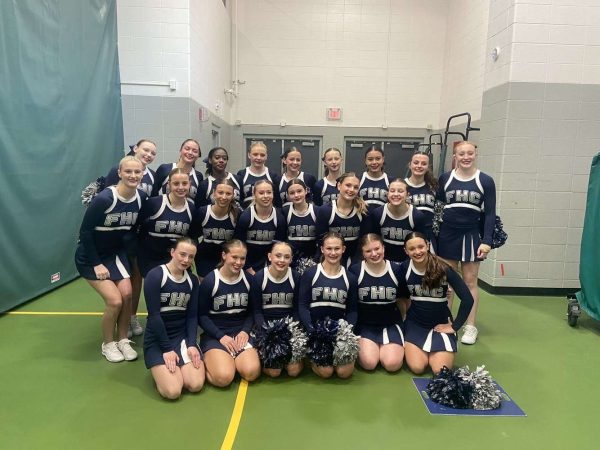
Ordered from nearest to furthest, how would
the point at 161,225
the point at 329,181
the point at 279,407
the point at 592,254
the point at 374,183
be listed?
the point at 279,407 < the point at 161,225 < the point at 374,183 < the point at 329,181 < the point at 592,254

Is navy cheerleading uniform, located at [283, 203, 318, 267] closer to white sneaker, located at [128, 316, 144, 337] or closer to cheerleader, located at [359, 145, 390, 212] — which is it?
cheerleader, located at [359, 145, 390, 212]

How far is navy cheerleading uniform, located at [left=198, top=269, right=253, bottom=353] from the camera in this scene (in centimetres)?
301

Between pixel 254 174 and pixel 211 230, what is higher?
pixel 254 174

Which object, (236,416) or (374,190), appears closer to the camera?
(236,416)

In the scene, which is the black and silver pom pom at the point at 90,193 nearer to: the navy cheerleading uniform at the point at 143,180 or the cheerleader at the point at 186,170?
the navy cheerleading uniform at the point at 143,180

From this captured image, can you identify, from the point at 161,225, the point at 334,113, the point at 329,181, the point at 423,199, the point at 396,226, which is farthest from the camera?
the point at 334,113

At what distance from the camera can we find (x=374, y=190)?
3688mm

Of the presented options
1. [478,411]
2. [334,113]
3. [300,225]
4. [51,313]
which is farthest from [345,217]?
[334,113]

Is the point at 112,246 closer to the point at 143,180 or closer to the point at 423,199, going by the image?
the point at 143,180

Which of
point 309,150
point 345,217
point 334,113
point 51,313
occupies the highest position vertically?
point 334,113

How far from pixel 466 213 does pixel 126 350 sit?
284 centimetres

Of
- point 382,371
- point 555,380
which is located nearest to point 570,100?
point 555,380

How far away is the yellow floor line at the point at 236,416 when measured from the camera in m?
2.26

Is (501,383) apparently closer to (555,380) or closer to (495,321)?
(555,380)
